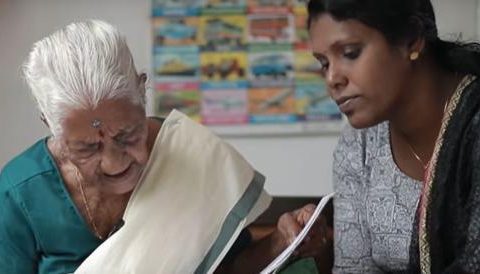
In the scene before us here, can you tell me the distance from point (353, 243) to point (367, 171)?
136mm

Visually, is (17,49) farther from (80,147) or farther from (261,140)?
(80,147)

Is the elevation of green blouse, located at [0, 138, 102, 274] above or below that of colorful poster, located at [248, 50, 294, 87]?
below

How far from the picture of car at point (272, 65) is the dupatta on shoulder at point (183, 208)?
717 mm

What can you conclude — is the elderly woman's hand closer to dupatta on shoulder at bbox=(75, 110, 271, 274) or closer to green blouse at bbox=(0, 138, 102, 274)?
dupatta on shoulder at bbox=(75, 110, 271, 274)

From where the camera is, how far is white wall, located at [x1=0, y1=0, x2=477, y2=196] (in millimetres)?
2082

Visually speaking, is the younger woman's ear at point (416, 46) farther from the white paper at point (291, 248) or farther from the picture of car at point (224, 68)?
the picture of car at point (224, 68)

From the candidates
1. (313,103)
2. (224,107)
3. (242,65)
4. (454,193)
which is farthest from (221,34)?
(454,193)

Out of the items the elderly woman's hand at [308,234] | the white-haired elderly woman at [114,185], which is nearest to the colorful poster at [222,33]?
the white-haired elderly woman at [114,185]

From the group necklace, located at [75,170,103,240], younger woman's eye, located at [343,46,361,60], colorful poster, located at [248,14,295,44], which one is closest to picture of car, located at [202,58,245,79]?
colorful poster, located at [248,14,295,44]

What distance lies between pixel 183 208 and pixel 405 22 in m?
0.49

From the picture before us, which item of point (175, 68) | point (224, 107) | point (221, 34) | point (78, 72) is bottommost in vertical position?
point (224, 107)

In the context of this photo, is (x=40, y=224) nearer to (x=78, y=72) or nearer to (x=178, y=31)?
(x=78, y=72)

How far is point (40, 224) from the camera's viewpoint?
128cm

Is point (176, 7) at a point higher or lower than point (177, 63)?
higher
